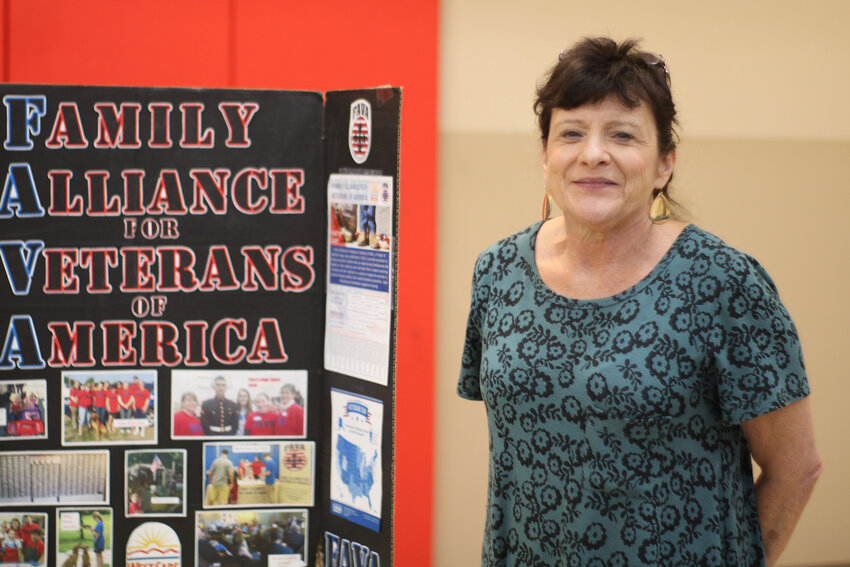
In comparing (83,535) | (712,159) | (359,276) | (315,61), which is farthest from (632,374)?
(712,159)

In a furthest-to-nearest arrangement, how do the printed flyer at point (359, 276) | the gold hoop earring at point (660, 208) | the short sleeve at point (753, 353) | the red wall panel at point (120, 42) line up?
1. the red wall panel at point (120, 42)
2. the printed flyer at point (359, 276)
3. the gold hoop earring at point (660, 208)
4. the short sleeve at point (753, 353)

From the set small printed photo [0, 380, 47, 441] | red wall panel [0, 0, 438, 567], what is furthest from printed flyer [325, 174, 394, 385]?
red wall panel [0, 0, 438, 567]

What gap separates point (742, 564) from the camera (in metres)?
1.55

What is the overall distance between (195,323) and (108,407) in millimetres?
304

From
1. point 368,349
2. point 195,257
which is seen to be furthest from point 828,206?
point 195,257

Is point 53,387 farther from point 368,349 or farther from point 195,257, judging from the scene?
point 368,349

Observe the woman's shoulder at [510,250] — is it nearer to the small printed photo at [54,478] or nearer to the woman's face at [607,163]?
the woman's face at [607,163]

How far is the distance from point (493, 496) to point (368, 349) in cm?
75

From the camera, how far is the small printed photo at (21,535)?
7.61ft

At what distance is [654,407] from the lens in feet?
4.74

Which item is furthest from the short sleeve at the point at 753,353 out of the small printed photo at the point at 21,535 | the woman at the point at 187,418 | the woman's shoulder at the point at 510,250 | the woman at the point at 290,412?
the small printed photo at the point at 21,535

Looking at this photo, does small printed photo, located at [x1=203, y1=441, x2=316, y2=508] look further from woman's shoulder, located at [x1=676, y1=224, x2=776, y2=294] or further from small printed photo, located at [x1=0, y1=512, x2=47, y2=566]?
woman's shoulder, located at [x1=676, y1=224, x2=776, y2=294]

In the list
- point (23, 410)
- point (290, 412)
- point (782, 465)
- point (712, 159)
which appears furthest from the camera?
point (712, 159)

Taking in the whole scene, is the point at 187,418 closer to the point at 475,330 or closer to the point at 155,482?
the point at 155,482
